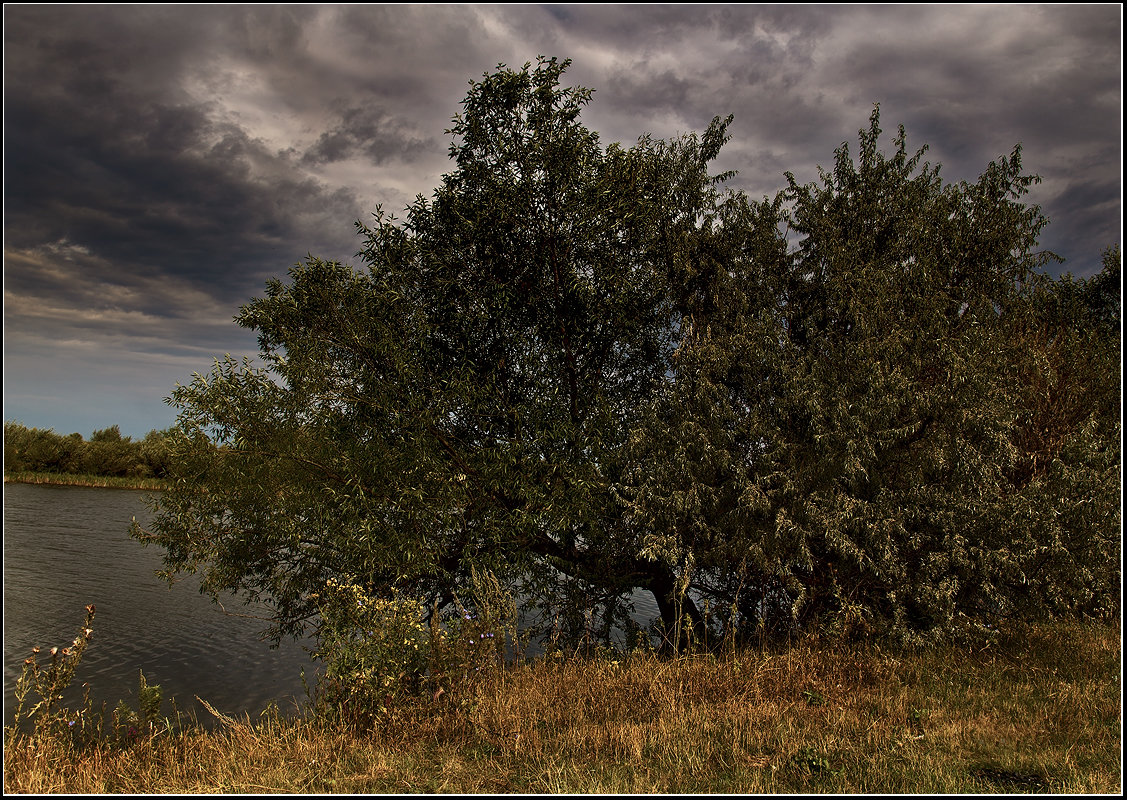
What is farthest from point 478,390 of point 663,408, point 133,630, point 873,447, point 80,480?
point 80,480

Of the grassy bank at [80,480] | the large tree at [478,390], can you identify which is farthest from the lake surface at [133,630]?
the grassy bank at [80,480]

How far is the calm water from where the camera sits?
14305mm

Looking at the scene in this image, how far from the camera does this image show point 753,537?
9.29 meters

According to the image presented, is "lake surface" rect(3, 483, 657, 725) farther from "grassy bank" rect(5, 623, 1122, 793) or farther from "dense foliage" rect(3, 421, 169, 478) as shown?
"dense foliage" rect(3, 421, 169, 478)

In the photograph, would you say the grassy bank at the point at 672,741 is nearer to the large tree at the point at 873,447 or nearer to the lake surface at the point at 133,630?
the large tree at the point at 873,447

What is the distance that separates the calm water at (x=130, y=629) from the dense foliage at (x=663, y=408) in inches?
120

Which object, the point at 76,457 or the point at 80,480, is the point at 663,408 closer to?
the point at 80,480

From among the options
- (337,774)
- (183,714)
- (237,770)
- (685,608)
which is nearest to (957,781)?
(337,774)

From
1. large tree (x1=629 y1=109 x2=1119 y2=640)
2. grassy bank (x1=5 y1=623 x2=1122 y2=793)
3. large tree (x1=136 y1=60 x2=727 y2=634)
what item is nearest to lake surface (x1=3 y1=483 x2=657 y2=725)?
large tree (x1=136 y1=60 x2=727 y2=634)

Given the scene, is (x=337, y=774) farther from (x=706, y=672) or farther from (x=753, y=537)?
(x=753, y=537)

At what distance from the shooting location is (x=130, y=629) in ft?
61.1

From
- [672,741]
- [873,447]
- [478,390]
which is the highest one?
[478,390]

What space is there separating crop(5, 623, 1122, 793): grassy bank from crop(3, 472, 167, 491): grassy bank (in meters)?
57.1

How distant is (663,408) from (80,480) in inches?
2486
